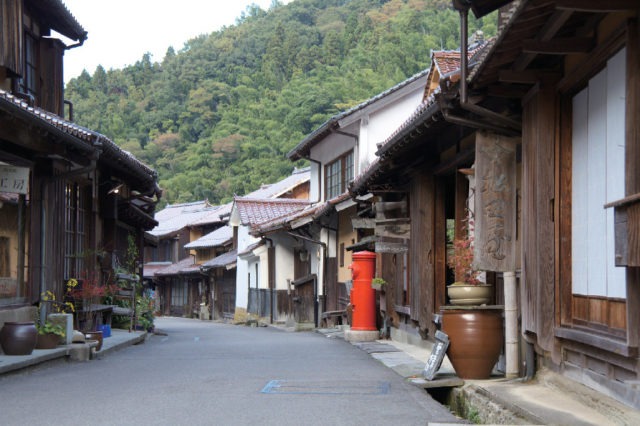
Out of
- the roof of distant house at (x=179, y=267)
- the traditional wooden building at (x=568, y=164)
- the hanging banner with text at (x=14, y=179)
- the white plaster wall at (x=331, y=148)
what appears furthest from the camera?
the roof of distant house at (x=179, y=267)

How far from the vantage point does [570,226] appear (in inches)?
290

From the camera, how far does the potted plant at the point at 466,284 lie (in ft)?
30.6

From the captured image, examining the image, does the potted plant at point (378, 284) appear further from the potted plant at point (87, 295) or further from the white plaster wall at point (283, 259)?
the white plaster wall at point (283, 259)

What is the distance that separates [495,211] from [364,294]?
9641 millimetres

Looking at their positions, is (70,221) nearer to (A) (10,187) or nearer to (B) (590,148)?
(A) (10,187)

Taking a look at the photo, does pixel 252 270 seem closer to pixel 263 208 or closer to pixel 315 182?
pixel 263 208

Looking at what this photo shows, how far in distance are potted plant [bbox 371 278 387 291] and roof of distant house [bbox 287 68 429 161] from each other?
688 centimetres

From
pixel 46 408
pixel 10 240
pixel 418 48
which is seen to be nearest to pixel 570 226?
pixel 46 408

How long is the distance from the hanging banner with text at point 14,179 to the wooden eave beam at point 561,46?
8581mm

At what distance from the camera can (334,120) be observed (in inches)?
934

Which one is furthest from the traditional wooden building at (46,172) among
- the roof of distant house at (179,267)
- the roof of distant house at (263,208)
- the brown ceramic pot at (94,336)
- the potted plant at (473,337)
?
the roof of distant house at (179,267)

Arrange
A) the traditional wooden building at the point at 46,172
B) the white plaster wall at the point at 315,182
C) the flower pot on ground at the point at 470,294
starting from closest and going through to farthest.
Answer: the flower pot on ground at the point at 470,294
the traditional wooden building at the point at 46,172
the white plaster wall at the point at 315,182

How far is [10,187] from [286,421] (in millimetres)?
7268

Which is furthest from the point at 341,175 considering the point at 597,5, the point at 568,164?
the point at 597,5
